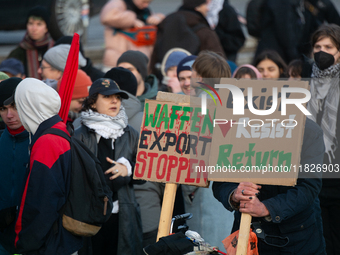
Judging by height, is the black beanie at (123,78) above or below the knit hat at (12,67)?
below

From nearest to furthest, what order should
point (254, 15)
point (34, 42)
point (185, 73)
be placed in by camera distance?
point (185, 73), point (34, 42), point (254, 15)

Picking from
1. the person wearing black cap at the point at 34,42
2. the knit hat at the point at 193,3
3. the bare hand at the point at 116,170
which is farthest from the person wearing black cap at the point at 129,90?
the knit hat at the point at 193,3

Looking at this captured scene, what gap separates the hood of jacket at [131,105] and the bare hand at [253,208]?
1773 millimetres

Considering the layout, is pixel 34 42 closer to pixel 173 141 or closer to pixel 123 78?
pixel 123 78

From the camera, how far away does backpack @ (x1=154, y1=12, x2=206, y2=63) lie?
19.6ft

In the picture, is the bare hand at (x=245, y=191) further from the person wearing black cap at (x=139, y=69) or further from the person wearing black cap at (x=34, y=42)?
the person wearing black cap at (x=34, y=42)

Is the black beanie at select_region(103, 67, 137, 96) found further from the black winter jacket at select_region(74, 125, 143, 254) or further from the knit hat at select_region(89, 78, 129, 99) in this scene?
the black winter jacket at select_region(74, 125, 143, 254)

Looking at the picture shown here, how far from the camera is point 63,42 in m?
5.36

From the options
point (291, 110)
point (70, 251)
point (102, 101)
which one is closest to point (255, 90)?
point (291, 110)

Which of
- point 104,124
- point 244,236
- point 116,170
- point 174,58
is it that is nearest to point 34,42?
point 174,58

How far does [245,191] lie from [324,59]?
157 cm

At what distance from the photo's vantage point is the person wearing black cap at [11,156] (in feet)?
11.4

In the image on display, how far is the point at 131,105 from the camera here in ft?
14.0

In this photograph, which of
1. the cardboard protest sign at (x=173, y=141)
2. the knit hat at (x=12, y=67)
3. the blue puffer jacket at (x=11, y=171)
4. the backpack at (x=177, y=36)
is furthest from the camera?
the backpack at (x=177, y=36)
